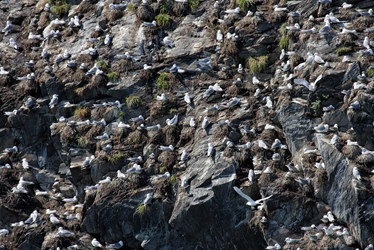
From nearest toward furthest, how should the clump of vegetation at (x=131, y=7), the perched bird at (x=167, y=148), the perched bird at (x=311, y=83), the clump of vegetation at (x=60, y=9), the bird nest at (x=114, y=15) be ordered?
the perched bird at (x=311, y=83)
the perched bird at (x=167, y=148)
the clump of vegetation at (x=131, y=7)
the bird nest at (x=114, y=15)
the clump of vegetation at (x=60, y=9)

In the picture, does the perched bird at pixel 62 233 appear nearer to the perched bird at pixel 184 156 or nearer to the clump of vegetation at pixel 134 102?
the perched bird at pixel 184 156

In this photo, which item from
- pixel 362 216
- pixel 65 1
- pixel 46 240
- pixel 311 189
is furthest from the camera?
pixel 65 1

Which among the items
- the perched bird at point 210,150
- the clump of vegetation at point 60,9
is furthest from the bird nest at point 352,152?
the clump of vegetation at point 60,9

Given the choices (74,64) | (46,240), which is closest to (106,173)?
(46,240)

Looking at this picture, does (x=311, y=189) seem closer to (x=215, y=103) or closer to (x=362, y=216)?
(x=362, y=216)

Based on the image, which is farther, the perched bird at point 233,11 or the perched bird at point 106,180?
the perched bird at point 233,11
